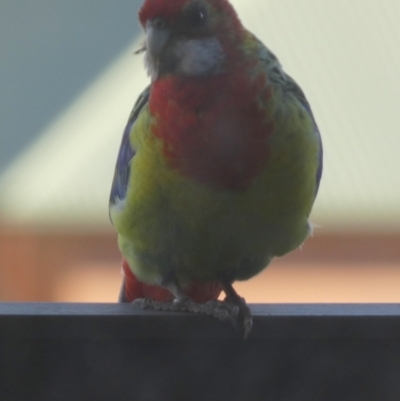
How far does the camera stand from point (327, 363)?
2.39 feet

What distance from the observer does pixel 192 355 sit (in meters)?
0.71

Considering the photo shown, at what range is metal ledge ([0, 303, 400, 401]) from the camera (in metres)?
0.69

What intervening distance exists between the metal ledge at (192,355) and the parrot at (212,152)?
1.5 inches

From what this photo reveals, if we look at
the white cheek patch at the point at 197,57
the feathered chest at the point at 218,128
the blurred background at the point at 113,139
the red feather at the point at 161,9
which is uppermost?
the red feather at the point at 161,9

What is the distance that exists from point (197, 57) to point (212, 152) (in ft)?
0.34

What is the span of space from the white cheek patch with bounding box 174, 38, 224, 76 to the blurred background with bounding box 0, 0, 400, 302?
0.48 metres

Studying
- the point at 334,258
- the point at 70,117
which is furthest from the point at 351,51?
the point at 70,117

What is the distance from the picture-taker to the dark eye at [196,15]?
79 cm

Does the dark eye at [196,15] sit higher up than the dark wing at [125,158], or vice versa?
the dark eye at [196,15]

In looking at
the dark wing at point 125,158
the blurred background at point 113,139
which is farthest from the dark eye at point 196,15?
the blurred background at point 113,139

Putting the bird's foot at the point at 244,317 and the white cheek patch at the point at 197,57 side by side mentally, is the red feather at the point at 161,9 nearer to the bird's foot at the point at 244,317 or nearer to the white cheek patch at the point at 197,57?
the white cheek patch at the point at 197,57

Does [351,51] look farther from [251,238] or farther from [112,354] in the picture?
[112,354]

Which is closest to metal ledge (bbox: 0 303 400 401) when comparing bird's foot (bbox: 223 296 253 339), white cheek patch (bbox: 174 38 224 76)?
bird's foot (bbox: 223 296 253 339)

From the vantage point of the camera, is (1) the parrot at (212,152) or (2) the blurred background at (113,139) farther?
(2) the blurred background at (113,139)
